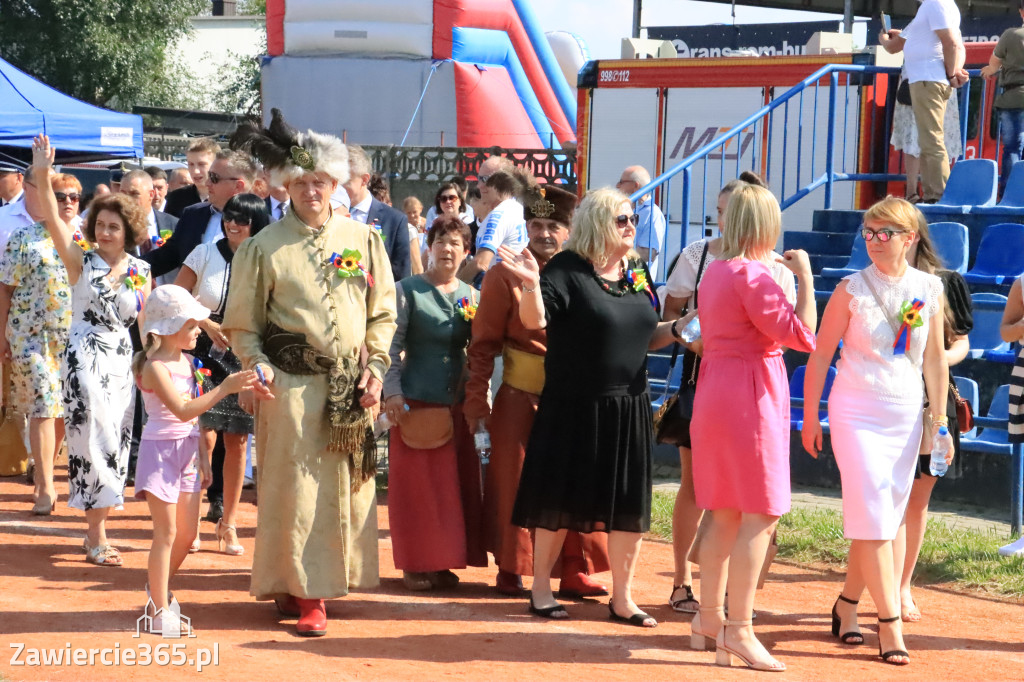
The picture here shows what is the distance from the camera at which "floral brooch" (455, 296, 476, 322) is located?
6.39 metres

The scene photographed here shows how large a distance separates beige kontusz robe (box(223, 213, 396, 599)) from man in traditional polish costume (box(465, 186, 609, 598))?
65 cm

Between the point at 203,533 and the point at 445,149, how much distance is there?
1451cm

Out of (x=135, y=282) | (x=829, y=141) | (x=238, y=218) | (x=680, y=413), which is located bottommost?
(x=680, y=413)

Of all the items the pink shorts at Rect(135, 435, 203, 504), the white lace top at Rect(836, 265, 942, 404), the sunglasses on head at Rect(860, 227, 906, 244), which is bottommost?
the pink shorts at Rect(135, 435, 203, 504)

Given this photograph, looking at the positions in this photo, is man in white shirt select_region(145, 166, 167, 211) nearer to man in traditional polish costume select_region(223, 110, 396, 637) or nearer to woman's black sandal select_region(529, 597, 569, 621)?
man in traditional polish costume select_region(223, 110, 396, 637)

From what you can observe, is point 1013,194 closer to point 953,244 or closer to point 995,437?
point 953,244

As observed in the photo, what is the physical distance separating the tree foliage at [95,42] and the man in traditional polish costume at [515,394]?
31464 mm

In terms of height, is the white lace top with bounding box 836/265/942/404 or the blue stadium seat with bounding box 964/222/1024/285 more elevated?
the blue stadium seat with bounding box 964/222/1024/285

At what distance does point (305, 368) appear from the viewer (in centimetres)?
552

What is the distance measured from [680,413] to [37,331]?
4.39 m

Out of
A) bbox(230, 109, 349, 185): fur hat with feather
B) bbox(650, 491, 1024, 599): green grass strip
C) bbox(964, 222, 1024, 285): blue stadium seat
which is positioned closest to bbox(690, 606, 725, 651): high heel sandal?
bbox(650, 491, 1024, 599): green grass strip

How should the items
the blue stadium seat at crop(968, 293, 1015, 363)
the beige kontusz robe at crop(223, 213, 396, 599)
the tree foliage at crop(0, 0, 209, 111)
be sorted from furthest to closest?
the tree foliage at crop(0, 0, 209, 111)
the blue stadium seat at crop(968, 293, 1015, 363)
the beige kontusz robe at crop(223, 213, 396, 599)

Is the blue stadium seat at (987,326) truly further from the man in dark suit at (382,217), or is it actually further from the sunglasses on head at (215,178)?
the sunglasses on head at (215,178)

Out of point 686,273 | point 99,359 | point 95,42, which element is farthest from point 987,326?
point 95,42
